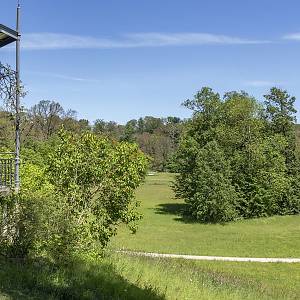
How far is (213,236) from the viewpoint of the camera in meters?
34.9

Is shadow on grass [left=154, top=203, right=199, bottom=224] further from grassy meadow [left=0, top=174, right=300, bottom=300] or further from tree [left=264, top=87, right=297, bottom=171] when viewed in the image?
tree [left=264, top=87, right=297, bottom=171]

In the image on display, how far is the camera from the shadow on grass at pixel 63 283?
8.86 metres

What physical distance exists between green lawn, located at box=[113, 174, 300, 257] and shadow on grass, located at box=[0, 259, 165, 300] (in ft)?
54.2

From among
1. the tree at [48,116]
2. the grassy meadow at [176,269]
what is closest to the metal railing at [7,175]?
the grassy meadow at [176,269]

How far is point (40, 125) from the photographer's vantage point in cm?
7962

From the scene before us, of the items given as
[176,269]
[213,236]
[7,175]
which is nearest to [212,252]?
[213,236]

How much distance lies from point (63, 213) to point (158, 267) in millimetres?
4549

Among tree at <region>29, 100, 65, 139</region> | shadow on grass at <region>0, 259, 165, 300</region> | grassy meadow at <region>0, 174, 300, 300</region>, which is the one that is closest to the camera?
shadow on grass at <region>0, 259, 165, 300</region>

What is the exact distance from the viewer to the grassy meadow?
9.89 m

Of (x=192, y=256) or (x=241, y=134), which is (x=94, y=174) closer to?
(x=192, y=256)

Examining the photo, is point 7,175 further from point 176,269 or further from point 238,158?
point 238,158

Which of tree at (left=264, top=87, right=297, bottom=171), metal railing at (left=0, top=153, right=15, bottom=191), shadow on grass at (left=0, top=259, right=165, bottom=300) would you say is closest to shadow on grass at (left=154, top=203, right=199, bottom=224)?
tree at (left=264, top=87, right=297, bottom=171)

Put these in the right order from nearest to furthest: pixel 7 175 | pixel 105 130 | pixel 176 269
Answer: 1. pixel 7 175
2. pixel 176 269
3. pixel 105 130

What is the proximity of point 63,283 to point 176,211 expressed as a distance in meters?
39.0
